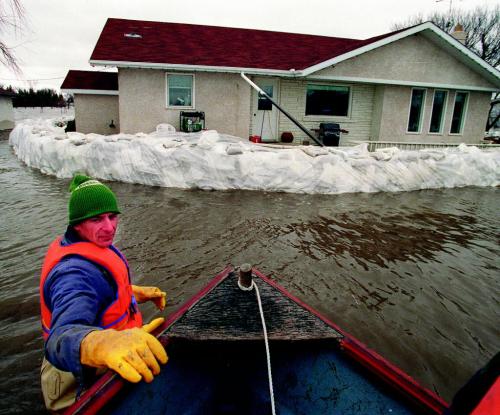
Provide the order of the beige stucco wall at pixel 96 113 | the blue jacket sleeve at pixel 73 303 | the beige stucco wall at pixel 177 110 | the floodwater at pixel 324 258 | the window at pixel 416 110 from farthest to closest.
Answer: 1. the beige stucco wall at pixel 96 113
2. the window at pixel 416 110
3. the beige stucco wall at pixel 177 110
4. the floodwater at pixel 324 258
5. the blue jacket sleeve at pixel 73 303

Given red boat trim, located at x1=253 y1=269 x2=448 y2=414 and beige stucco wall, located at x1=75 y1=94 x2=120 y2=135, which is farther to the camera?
beige stucco wall, located at x1=75 y1=94 x2=120 y2=135

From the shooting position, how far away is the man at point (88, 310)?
1.51m

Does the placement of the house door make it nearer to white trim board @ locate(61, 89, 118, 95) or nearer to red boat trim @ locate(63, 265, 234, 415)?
white trim board @ locate(61, 89, 118, 95)

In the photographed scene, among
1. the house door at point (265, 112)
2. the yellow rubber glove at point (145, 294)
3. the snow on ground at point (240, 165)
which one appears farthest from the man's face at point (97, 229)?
the house door at point (265, 112)

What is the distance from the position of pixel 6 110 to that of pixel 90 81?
62.9ft

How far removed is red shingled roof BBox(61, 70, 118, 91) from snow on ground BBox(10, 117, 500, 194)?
5.47 metres

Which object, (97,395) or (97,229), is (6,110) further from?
(97,395)

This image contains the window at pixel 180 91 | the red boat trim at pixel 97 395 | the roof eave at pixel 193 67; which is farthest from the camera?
the window at pixel 180 91

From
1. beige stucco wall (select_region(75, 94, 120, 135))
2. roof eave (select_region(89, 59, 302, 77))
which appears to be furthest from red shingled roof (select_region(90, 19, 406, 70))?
Result: beige stucco wall (select_region(75, 94, 120, 135))

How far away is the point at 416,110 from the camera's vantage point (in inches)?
617

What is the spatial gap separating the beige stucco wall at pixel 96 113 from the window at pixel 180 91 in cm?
411

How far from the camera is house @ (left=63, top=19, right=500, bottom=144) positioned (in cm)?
1310

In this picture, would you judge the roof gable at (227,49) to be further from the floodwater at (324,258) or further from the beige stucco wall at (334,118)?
the floodwater at (324,258)

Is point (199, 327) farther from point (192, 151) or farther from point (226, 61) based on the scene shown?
point (226, 61)
